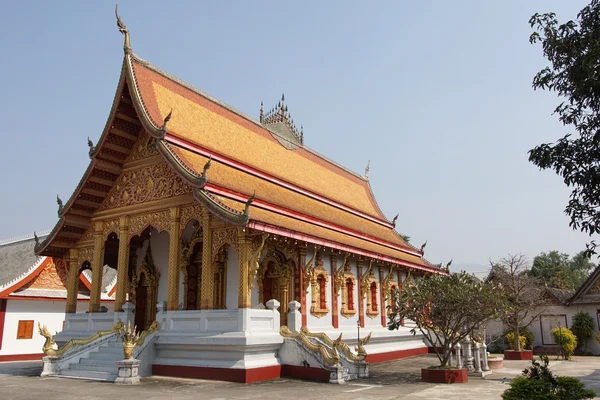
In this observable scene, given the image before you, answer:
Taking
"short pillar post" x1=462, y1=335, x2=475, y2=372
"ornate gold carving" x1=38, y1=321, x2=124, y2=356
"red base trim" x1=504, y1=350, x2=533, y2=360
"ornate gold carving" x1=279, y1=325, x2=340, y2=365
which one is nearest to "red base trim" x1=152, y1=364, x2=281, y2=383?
"ornate gold carving" x1=279, y1=325, x2=340, y2=365

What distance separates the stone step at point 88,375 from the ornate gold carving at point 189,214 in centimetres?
378

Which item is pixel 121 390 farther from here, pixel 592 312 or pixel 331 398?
pixel 592 312

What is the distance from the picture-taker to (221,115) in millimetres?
17734

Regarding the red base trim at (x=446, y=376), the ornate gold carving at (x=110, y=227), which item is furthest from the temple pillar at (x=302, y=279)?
the ornate gold carving at (x=110, y=227)

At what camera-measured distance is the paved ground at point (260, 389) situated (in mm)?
9755

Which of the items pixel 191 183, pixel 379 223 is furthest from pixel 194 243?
pixel 379 223

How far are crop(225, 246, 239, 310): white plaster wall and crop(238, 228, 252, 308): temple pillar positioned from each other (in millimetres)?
1403

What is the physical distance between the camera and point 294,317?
13984 millimetres

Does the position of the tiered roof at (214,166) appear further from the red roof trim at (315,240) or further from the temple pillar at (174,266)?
the temple pillar at (174,266)

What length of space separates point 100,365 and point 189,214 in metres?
4.21

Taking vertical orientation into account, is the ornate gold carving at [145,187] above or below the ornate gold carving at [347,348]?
above

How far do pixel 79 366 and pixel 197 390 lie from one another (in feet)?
13.9

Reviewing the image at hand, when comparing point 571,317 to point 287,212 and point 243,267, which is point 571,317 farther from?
point 243,267

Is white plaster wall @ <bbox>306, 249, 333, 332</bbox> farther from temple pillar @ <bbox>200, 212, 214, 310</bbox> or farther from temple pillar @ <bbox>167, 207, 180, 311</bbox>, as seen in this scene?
temple pillar @ <bbox>167, 207, 180, 311</bbox>
